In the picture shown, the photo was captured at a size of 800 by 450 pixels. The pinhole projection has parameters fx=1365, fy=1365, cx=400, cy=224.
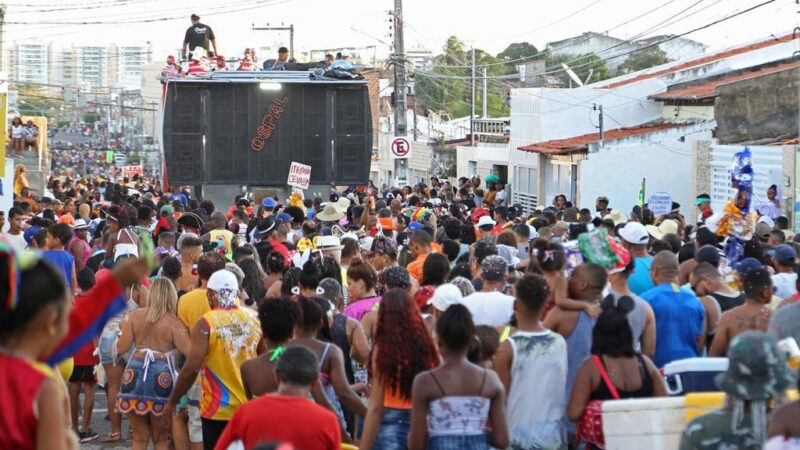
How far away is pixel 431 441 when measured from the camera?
635 cm

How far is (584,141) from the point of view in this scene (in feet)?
111

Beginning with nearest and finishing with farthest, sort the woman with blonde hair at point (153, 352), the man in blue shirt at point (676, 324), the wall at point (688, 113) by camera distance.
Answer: the man in blue shirt at point (676, 324)
the woman with blonde hair at point (153, 352)
the wall at point (688, 113)

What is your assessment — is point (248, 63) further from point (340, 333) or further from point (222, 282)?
point (340, 333)

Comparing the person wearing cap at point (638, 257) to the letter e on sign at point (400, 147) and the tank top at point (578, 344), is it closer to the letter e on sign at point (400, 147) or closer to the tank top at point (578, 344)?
the tank top at point (578, 344)

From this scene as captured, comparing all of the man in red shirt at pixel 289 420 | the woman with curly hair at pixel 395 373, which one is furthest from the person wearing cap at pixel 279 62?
the man in red shirt at pixel 289 420

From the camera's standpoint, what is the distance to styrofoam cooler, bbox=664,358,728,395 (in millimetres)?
7062

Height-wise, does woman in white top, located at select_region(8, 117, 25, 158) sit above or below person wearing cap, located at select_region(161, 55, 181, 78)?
below

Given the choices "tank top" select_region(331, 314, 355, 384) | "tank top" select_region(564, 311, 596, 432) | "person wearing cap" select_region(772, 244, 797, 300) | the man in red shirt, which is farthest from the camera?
"person wearing cap" select_region(772, 244, 797, 300)

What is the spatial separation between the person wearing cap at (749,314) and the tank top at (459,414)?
8.33 ft

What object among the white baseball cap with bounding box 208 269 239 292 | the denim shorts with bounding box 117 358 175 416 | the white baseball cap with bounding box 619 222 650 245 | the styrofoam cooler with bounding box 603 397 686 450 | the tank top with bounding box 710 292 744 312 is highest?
the white baseball cap with bounding box 619 222 650 245

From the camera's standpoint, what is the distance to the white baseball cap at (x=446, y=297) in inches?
313

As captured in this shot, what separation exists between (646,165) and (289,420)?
25.9 metres

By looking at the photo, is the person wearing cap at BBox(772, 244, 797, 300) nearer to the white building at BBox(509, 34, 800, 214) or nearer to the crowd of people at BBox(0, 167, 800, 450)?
the crowd of people at BBox(0, 167, 800, 450)

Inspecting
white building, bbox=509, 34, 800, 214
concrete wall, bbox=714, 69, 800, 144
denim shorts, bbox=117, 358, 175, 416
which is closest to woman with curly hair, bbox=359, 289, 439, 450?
denim shorts, bbox=117, 358, 175, 416
